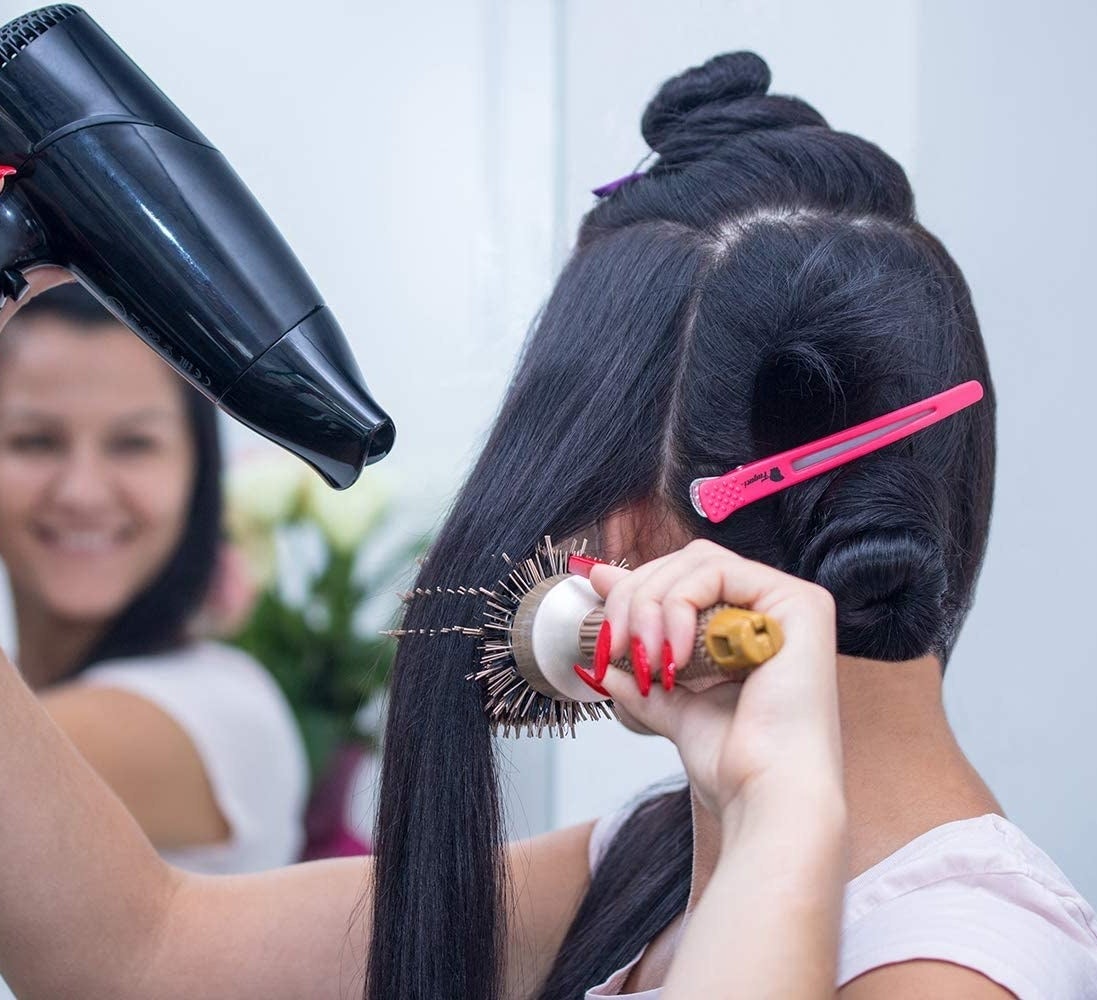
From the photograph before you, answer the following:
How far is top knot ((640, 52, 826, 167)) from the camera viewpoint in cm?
76

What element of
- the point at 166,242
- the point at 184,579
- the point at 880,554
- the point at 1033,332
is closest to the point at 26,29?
A: the point at 166,242

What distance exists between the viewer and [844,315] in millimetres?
676

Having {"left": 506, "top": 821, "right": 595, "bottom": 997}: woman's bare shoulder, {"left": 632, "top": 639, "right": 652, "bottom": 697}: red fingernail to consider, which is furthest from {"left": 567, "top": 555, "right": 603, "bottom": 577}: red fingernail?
{"left": 506, "top": 821, "right": 595, "bottom": 997}: woman's bare shoulder

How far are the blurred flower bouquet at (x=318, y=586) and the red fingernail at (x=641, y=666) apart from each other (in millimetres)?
Result: 724

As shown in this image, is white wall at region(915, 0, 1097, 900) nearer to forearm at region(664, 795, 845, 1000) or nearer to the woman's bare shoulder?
the woman's bare shoulder

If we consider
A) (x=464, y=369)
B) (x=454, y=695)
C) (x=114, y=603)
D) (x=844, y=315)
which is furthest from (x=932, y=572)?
(x=114, y=603)

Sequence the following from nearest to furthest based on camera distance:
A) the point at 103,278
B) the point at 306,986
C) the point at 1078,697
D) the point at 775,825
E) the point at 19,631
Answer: the point at 775,825, the point at 103,278, the point at 306,986, the point at 1078,697, the point at 19,631

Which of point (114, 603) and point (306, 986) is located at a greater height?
point (114, 603)

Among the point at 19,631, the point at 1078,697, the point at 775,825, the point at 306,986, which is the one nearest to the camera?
the point at 775,825

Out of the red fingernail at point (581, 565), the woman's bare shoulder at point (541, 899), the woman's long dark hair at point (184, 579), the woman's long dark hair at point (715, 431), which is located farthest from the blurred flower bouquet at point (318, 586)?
the red fingernail at point (581, 565)

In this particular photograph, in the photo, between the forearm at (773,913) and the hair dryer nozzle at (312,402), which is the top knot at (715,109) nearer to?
the hair dryer nozzle at (312,402)

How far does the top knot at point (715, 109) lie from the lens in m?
0.76

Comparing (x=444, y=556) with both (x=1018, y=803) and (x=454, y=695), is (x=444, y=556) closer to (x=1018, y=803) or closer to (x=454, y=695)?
(x=454, y=695)

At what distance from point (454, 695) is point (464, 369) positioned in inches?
23.9
